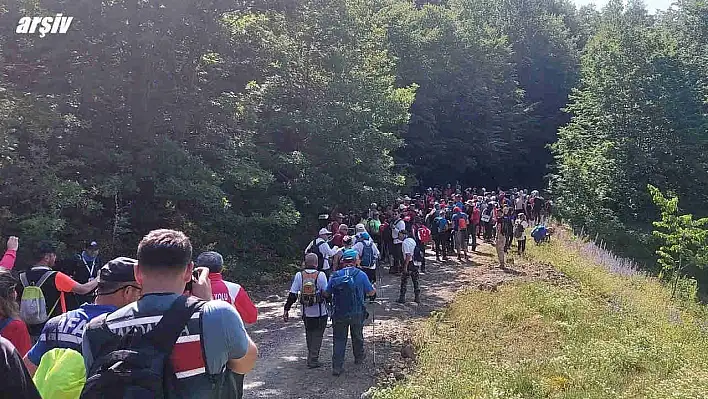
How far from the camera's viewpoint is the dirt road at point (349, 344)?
8.46m

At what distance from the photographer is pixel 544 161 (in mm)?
51250

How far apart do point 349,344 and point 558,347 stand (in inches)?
125

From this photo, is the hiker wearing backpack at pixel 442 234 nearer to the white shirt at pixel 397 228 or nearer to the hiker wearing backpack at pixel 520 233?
the hiker wearing backpack at pixel 520 233

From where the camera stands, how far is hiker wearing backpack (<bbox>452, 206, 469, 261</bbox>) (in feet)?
62.3

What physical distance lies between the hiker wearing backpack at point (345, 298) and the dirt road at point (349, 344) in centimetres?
44

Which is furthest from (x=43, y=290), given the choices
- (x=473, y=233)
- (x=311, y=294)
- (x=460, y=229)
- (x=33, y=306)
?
(x=473, y=233)

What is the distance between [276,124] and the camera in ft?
63.6

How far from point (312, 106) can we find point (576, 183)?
56.6ft

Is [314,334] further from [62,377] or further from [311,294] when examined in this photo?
[62,377]

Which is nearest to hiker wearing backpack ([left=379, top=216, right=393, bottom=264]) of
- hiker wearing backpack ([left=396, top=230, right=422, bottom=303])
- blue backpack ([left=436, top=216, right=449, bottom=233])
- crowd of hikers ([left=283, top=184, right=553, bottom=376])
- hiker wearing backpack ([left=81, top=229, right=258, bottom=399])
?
crowd of hikers ([left=283, top=184, right=553, bottom=376])

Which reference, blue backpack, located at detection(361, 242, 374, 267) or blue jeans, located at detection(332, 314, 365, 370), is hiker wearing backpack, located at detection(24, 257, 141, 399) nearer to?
blue jeans, located at detection(332, 314, 365, 370)

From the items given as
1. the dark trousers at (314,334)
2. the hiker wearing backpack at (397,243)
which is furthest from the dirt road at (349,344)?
the hiker wearing backpack at (397,243)

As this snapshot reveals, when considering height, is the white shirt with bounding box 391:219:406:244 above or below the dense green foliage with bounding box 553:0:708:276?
below

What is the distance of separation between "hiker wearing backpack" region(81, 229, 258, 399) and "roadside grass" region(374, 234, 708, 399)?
16.4 feet
